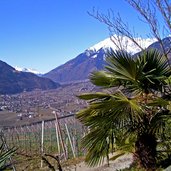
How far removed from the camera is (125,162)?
1552 cm

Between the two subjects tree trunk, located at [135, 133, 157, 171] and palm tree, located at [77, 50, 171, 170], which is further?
tree trunk, located at [135, 133, 157, 171]

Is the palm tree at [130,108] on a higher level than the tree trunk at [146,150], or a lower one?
higher

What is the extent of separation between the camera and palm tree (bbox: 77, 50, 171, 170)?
8812 millimetres

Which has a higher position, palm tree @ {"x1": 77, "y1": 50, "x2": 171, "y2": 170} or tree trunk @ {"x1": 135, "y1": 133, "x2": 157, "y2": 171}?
palm tree @ {"x1": 77, "y1": 50, "x2": 171, "y2": 170}

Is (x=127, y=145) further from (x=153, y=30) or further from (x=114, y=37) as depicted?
(x=114, y=37)

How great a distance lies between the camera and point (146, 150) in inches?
366

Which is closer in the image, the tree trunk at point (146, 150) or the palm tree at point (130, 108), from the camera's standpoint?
the palm tree at point (130, 108)

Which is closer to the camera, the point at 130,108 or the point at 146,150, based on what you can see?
the point at 130,108

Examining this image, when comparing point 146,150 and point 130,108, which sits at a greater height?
point 130,108

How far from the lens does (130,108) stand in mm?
8844

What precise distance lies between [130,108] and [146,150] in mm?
1092

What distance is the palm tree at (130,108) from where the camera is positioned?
881cm

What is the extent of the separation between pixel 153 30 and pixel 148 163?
323 centimetres

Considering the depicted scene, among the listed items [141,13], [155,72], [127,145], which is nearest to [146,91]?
[155,72]
